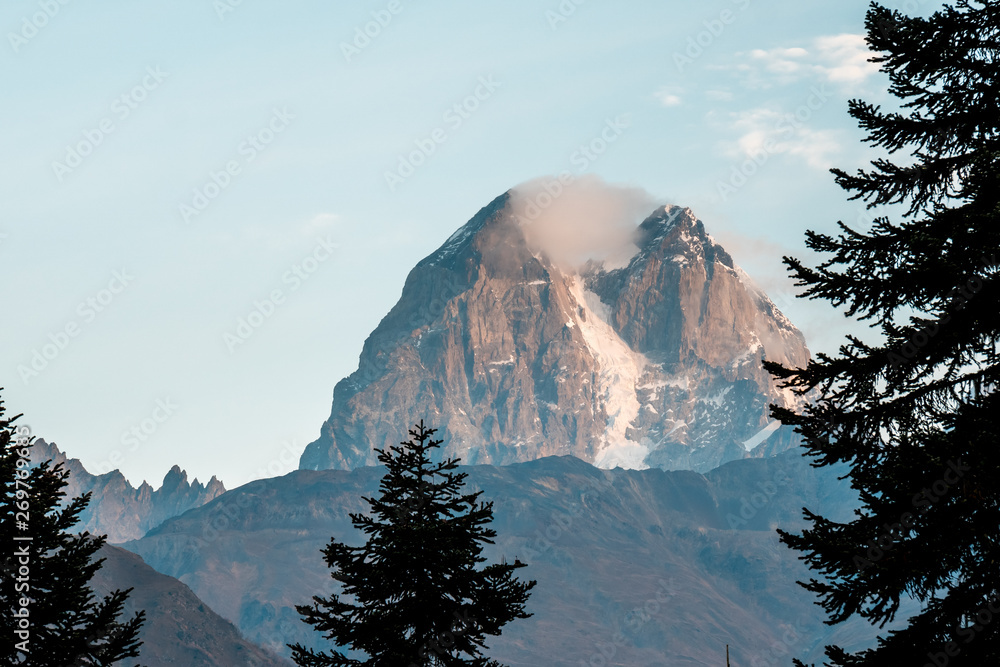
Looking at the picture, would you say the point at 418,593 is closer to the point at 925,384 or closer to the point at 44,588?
the point at 44,588

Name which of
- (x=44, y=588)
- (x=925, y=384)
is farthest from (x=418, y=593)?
(x=925, y=384)

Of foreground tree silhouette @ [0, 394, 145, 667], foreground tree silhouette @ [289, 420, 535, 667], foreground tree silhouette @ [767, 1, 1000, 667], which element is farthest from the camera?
foreground tree silhouette @ [289, 420, 535, 667]

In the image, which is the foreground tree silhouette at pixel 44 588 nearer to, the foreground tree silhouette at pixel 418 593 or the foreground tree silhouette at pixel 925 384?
the foreground tree silhouette at pixel 418 593

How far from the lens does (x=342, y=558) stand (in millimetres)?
28953

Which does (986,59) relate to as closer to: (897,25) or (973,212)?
(897,25)

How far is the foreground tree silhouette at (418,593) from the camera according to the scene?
28.1 m

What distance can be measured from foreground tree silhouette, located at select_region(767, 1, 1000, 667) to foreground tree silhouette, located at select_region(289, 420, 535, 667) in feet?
35.3

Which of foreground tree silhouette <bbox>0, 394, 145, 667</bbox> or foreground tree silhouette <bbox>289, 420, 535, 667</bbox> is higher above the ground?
foreground tree silhouette <bbox>289, 420, 535, 667</bbox>

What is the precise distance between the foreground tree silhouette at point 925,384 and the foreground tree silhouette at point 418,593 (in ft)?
35.3

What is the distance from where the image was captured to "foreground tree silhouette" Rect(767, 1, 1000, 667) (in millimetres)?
17844

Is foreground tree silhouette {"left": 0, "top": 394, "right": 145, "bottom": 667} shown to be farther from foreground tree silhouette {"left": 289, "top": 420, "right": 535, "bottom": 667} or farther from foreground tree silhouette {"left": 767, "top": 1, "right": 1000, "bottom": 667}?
foreground tree silhouette {"left": 767, "top": 1, "right": 1000, "bottom": 667}

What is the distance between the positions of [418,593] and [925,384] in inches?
570

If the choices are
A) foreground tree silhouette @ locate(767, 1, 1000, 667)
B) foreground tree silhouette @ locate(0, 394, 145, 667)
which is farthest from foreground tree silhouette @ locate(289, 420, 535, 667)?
foreground tree silhouette @ locate(767, 1, 1000, 667)

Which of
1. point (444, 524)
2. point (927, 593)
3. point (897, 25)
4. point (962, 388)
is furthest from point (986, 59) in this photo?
point (444, 524)
